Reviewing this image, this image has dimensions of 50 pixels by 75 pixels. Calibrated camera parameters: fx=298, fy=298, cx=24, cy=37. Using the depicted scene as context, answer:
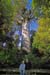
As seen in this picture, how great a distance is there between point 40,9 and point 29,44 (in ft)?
46.2

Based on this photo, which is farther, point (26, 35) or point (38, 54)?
point (26, 35)

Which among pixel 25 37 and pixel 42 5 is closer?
pixel 42 5

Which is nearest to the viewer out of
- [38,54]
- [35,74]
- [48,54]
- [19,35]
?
[35,74]

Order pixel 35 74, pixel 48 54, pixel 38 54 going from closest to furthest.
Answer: pixel 35 74 < pixel 48 54 < pixel 38 54

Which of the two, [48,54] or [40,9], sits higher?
[40,9]

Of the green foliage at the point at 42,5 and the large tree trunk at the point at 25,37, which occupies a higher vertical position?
the green foliage at the point at 42,5

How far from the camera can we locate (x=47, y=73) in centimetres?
2348

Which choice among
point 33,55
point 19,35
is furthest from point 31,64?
point 19,35

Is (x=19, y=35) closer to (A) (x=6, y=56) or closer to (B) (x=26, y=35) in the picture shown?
(B) (x=26, y=35)

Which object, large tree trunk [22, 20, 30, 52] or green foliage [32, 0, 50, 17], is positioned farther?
large tree trunk [22, 20, 30, 52]

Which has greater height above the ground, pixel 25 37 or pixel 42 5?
pixel 42 5

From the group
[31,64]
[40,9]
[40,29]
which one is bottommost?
[31,64]

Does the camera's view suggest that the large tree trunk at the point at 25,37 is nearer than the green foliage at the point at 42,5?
No

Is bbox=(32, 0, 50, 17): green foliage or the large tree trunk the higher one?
bbox=(32, 0, 50, 17): green foliage
